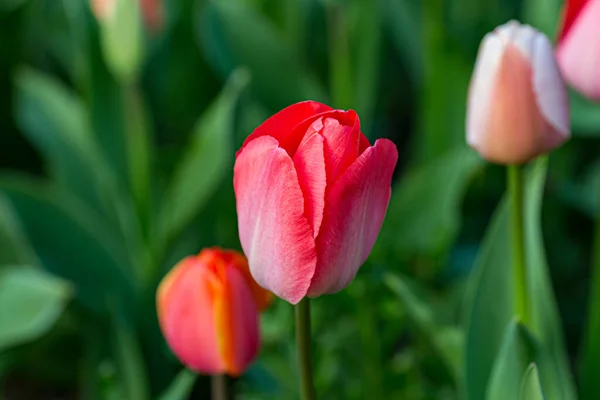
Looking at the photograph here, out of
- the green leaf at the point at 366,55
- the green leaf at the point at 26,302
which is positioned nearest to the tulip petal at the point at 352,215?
the green leaf at the point at 26,302

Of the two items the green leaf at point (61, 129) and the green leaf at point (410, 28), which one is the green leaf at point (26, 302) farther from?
the green leaf at point (410, 28)

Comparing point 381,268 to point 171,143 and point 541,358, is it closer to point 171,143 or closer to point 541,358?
point 541,358

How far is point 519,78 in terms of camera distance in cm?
57

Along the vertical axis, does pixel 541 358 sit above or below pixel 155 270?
above

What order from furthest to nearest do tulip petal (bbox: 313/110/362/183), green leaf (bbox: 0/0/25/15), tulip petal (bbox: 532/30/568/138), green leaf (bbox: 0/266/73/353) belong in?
green leaf (bbox: 0/0/25/15), green leaf (bbox: 0/266/73/353), tulip petal (bbox: 532/30/568/138), tulip petal (bbox: 313/110/362/183)

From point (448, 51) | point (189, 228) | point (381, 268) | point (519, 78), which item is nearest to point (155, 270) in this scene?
point (189, 228)

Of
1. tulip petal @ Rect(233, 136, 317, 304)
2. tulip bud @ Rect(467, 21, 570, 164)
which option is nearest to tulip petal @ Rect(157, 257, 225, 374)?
tulip petal @ Rect(233, 136, 317, 304)

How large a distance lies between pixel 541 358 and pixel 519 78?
20 centimetres

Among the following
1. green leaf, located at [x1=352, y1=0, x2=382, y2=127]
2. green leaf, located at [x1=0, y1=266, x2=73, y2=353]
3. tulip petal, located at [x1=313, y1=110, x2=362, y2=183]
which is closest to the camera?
tulip petal, located at [x1=313, y1=110, x2=362, y2=183]

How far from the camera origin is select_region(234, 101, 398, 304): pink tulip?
17.6 inches

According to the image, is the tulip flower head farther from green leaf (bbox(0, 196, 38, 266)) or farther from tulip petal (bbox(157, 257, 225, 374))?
tulip petal (bbox(157, 257, 225, 374))

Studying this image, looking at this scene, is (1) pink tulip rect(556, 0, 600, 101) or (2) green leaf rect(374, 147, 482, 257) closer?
(1) pink tulip rect(556, 0, 600, 101)

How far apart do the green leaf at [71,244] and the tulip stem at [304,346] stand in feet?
1.91

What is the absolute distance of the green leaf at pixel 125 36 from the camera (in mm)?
969
